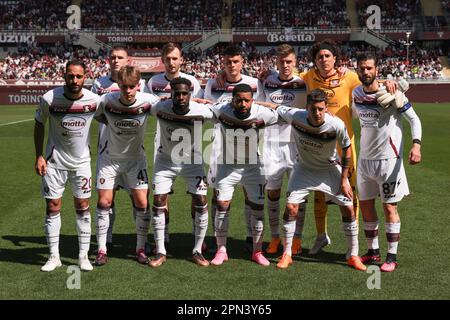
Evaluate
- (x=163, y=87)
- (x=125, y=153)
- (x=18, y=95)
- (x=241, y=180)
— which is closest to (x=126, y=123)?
(x=125, y=153)

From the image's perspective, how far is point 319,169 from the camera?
6855 mm

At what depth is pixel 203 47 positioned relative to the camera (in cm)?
5209

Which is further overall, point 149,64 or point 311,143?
point 149,64

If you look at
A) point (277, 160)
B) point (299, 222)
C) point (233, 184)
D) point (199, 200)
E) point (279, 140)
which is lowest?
point (299, 222)

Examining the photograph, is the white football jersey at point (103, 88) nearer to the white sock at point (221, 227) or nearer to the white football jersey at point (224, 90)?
the white football jersey at point (224, 90)

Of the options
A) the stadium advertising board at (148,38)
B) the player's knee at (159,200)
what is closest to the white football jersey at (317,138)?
the player's knee at (159,200)

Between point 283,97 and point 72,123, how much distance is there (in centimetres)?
277

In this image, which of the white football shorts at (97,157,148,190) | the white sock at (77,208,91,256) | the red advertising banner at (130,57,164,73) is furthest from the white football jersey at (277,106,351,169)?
the red advertising banner at (130,57,164,73)

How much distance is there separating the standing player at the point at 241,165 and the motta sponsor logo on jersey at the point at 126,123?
98cm

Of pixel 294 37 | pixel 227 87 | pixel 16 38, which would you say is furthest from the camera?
pixel 16 38

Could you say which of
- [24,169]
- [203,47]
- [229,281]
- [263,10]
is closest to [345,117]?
[229,281]

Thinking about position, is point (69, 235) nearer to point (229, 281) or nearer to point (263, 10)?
point (229, 281)

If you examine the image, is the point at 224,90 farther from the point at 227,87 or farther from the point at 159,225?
the point at 159,225
